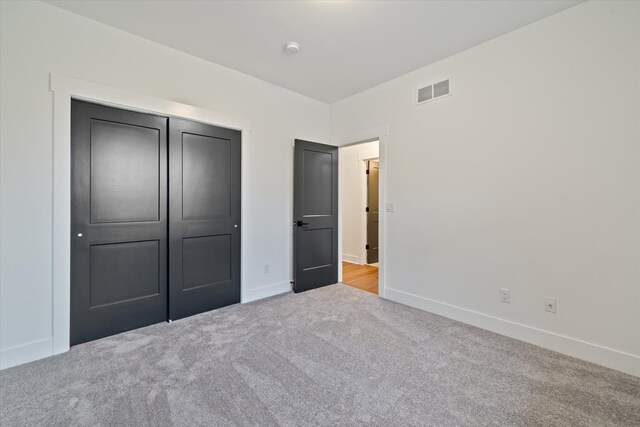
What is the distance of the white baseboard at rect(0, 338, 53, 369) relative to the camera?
6.40 ft

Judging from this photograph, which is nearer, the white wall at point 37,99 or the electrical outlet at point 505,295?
the white wall at point 37,99

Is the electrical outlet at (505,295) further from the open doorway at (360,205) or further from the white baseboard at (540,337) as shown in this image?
the open doorway at (360,205)

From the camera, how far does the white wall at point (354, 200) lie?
5527mm

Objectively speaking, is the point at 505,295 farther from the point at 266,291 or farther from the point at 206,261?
the point at 206,261

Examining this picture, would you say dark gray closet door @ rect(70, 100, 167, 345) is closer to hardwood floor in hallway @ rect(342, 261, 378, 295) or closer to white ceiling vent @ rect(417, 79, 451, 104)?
hardwood floor in hallway @ rect(342, 261, 378, 295)

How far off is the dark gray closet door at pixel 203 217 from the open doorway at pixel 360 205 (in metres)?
2.76

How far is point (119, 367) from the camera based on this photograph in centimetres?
194

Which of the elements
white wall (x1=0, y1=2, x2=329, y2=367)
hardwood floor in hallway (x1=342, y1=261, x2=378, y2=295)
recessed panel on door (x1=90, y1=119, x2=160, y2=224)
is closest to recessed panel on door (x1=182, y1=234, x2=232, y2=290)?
recessed panel on door (x1=90, y1=119, x2=160, y2=224)

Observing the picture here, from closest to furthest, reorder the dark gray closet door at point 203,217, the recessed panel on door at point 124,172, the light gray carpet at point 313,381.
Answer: the light gray carpet at point 313,381 → the recessed panel on door at point 124,172 → the dark gray closet door at point 203,217

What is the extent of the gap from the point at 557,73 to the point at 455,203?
134 centimetres

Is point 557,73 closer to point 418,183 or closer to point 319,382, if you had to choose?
point 418,183

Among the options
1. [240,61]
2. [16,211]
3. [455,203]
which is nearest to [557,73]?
[455,203]

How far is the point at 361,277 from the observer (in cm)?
447


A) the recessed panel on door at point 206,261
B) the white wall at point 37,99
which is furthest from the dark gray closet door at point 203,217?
the white wall at point 37,99
